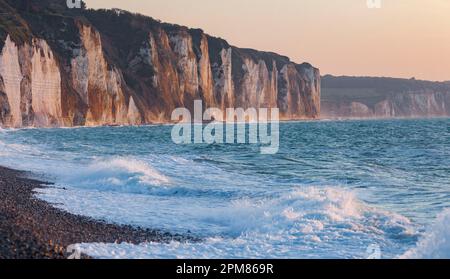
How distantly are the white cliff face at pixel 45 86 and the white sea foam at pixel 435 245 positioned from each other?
65237 millimetres

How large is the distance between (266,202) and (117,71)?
86074 millimetres

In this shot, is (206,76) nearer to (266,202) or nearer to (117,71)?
(117,71)

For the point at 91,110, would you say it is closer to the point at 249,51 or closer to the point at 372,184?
the point at 372,184

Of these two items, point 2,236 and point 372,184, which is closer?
point 2,236

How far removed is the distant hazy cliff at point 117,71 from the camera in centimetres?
7081

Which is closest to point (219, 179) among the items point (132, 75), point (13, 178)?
point (13, 178)

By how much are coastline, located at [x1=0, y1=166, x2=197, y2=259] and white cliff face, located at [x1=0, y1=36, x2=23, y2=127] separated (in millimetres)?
51631

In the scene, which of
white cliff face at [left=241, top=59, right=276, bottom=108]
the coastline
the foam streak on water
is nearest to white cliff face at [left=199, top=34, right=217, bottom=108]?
white cliff face at [left=241, top=59, right=276, bottom=108]

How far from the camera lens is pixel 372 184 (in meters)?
20.5

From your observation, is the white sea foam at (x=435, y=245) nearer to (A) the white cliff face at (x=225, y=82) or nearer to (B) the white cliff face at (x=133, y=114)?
(B) the white cliff face at (x=133, y=114)

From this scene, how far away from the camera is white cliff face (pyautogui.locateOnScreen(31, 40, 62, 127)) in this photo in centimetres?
7156

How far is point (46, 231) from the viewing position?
404 inches

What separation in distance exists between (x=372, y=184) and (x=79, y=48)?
72522mm

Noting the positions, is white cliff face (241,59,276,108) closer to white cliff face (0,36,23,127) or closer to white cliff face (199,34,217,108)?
white cliff face (199,34,217,108)
